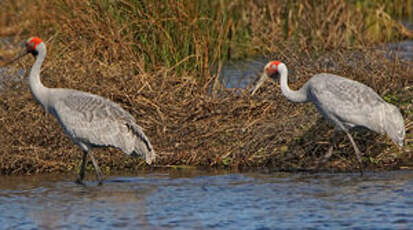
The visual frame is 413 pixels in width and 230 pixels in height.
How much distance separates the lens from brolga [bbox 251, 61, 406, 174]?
970 centimetres

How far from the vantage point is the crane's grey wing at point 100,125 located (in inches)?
380

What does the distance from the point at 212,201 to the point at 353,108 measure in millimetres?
2123

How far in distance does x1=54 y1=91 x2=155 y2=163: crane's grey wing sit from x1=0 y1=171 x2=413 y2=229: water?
46 centimetres

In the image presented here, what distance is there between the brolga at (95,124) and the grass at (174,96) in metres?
0.83

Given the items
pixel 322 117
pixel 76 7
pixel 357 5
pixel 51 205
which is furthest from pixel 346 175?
pixel 357 5

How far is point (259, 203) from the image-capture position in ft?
28.0

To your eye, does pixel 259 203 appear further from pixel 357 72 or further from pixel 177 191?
pixel 357 72

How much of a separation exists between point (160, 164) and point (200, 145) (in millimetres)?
539

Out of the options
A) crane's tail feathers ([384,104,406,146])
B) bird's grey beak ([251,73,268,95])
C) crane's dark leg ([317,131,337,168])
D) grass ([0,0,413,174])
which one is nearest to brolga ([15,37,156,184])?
grass ([0,0,413,174])

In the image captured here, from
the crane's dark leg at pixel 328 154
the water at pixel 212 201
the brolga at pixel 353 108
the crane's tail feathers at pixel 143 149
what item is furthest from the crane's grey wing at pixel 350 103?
the crane's tail feathers at pixel 143 149

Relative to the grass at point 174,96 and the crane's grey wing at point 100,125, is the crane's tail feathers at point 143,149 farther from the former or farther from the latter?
the grass at point 174,96

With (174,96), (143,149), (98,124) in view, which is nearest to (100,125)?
(98,124)

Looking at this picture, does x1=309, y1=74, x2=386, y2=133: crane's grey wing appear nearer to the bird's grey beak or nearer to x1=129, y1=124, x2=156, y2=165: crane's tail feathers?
the bird's grey beak

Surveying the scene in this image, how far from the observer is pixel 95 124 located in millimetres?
9727
